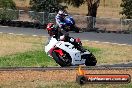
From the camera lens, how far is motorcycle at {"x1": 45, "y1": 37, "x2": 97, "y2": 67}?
17.1 m

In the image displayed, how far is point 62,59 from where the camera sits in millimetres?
17422

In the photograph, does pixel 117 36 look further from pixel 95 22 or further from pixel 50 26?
pixel 50 26

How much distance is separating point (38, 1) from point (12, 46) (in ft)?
59.9

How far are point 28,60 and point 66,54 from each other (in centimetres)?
547

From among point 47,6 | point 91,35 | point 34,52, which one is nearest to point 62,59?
point 34,52

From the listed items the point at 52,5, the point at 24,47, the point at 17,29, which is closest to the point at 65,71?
the point at 24,47

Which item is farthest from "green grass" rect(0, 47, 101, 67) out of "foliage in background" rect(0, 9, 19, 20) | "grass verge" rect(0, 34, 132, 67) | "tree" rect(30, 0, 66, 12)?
"tree" rect(30, 0, 66, 12)

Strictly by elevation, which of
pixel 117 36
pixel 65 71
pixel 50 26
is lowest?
pixel 117 36

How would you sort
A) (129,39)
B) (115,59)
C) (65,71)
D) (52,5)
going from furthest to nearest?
(52,5) → (129,39) → (115,59) → (65,71)

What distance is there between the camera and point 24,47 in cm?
2816

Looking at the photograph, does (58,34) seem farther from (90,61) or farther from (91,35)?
(91,35)

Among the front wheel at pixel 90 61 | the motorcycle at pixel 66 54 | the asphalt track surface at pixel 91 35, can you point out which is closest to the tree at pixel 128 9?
the asphalt track surface at pixel 91 35

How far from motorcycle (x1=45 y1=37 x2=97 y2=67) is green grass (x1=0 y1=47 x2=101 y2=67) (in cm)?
351

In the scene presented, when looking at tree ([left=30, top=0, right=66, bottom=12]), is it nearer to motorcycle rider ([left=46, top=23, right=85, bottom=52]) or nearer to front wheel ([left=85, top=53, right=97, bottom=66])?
front wheel ([left=85, top=53, right=97, bottom=66])
